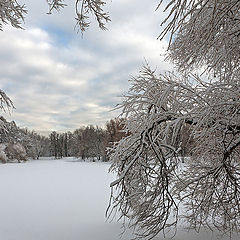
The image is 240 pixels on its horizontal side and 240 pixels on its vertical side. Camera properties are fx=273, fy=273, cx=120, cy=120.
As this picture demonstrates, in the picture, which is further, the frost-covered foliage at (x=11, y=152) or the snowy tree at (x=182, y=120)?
the frost-covered foliage at (x=11, y=152)

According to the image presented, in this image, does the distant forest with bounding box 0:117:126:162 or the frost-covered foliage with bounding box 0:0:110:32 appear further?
the distant forest with bounding box 0:117:126:162

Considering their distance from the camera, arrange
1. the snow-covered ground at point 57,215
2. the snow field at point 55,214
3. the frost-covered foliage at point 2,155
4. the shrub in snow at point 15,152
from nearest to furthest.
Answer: the snow-covered ground at point 57,215, the snow field at point 55,214, the frost-covered foliage at point 2,155, the shrub in snow at point 15,152

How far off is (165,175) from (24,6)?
3.67 m

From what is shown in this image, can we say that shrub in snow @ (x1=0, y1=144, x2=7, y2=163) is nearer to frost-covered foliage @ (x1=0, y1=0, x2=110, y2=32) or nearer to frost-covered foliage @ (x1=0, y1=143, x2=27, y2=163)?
frost-covered foliage @ (x1=0, y1=143, x2=27, y2=163)

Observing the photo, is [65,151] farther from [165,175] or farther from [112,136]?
[165,175]

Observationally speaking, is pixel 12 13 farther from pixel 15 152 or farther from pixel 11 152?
pixel 15 152

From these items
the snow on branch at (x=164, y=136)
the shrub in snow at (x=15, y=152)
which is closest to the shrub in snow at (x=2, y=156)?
the shrub in snow at (x=15, y=152)

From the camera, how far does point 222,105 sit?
319cm

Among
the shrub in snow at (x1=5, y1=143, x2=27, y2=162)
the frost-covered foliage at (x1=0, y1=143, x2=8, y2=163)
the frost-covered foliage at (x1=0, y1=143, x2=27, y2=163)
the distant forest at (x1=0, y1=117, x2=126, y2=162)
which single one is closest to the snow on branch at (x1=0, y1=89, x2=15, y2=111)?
the distant forest at (x1=0, y1=117, x2=126, y2=162)

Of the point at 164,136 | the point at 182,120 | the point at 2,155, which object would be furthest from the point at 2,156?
the point at 182,120

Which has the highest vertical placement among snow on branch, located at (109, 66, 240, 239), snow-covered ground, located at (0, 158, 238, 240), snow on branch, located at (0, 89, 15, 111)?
snow on branch, located at (0, 89, 15, 111)

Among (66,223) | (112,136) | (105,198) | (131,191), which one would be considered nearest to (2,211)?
(66,223)

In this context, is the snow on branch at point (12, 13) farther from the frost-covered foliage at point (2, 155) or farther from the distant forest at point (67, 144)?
the frost-covered foliage at point (2, 155)

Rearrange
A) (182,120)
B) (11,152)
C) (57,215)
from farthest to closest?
(11,152), (57,215), (182,120)
